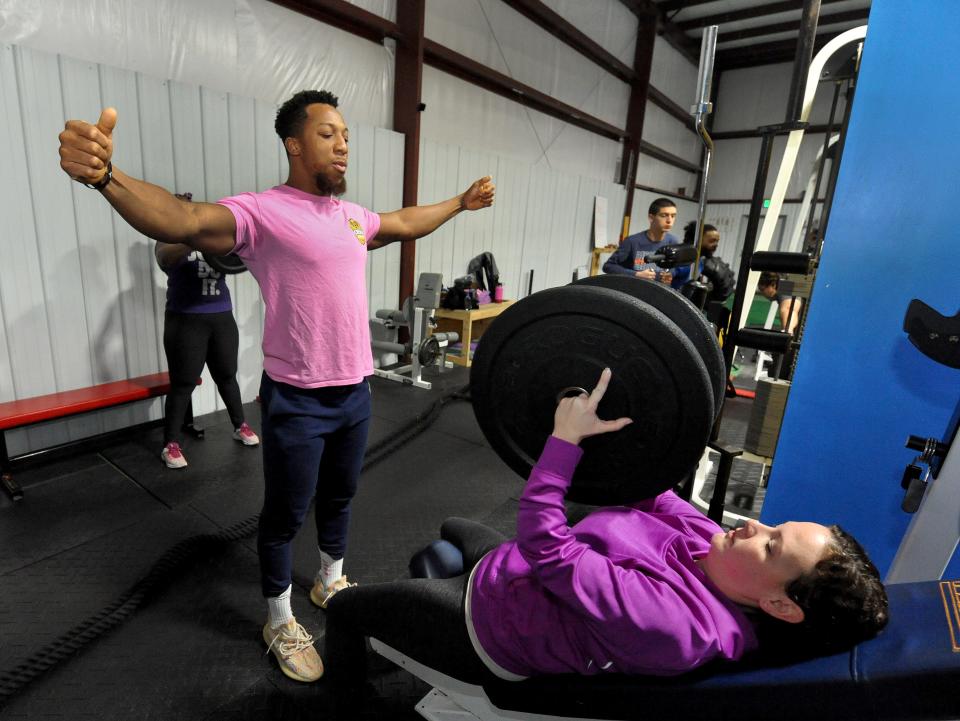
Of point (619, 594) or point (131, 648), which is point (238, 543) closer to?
point (131, 648)

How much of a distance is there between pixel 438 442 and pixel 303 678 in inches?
69.3

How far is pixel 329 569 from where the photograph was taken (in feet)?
5.32

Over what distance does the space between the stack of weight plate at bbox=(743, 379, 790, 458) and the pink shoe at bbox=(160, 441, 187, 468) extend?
8.46 ft

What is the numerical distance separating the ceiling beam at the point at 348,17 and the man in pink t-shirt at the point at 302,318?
269 cm

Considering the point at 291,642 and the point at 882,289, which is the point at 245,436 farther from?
the point at 882,289

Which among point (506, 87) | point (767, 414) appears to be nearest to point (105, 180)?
point (767, 414)

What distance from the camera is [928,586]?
94 cm

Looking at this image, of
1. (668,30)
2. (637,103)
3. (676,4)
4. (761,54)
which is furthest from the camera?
(761,54)

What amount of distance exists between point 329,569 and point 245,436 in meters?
1.50

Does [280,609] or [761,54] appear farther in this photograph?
[761,54]

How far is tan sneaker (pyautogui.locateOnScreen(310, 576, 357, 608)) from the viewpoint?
5.37ft

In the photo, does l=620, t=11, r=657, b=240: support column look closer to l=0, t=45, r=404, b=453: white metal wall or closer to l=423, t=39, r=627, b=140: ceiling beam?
l=423, t=39, r=627, b=140: ceiling beam

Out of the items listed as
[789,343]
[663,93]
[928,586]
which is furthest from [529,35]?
[928,586]

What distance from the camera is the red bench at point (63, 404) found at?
7.29 feet
